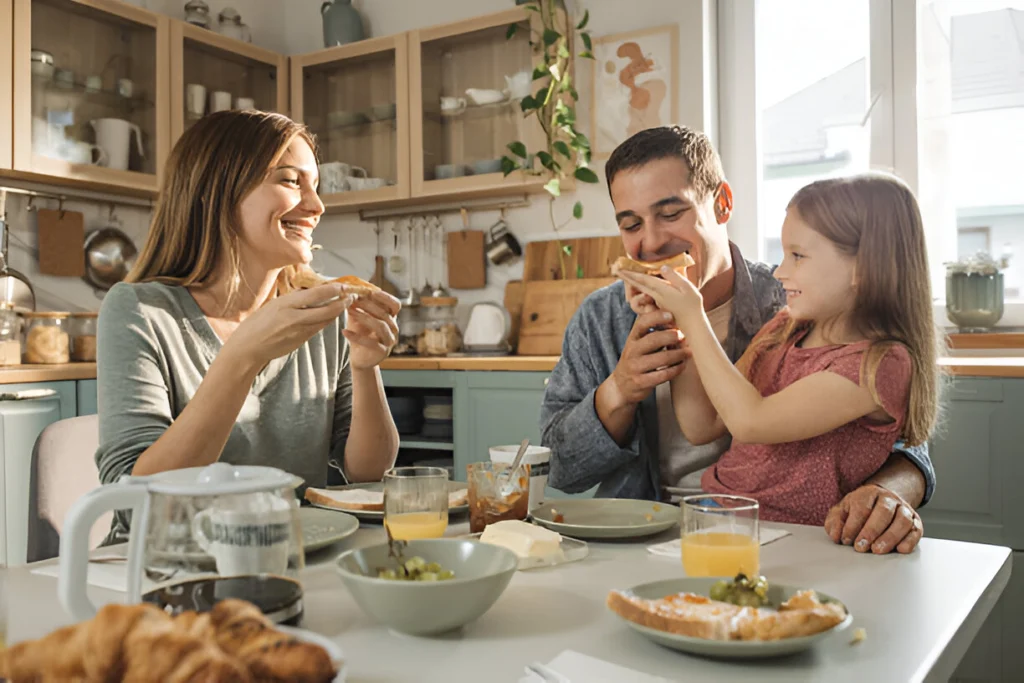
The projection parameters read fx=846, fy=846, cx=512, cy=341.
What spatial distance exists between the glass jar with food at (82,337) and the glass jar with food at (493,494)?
2.55 metres

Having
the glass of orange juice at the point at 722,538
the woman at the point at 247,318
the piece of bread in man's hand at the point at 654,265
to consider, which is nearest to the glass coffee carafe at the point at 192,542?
the glass of orange juice at the point at 722,538

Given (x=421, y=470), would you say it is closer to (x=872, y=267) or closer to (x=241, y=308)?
(x=241, y=308)

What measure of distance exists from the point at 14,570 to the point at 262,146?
Answer: 2.86ft

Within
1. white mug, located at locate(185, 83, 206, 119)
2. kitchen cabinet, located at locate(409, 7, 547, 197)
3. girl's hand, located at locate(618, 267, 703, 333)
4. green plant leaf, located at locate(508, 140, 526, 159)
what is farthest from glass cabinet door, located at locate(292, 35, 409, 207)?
girl's hand, located at locate(618, 267, 703, 333)

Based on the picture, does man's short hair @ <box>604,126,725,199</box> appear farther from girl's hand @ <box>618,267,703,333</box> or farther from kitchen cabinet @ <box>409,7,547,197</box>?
kitchen cabinet @ <box>409,7,547,197</box>

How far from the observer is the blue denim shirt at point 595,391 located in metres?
1.61

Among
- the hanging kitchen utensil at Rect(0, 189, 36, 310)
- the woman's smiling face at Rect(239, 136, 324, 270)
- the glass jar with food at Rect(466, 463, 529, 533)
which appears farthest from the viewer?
the hanging kitchen utensil at Rect(0, 189, 36, 310)

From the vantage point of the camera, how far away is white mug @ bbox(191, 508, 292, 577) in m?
0.65

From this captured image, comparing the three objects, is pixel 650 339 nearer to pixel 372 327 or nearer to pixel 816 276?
pixel 816 276

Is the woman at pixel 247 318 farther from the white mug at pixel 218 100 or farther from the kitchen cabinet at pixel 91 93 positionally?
the white mug at pixel 218 100

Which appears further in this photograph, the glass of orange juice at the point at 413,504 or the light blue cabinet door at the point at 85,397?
the light blue cabinet door at the point at 85,397

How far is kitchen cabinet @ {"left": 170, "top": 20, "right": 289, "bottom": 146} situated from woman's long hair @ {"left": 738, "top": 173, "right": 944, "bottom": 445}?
115 inches

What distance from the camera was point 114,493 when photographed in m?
0.63

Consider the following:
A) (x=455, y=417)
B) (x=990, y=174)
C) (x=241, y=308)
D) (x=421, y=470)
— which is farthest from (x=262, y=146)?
(x=990, y=174)
